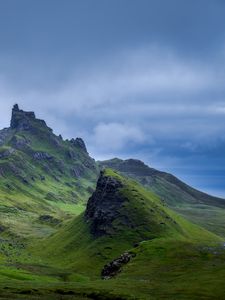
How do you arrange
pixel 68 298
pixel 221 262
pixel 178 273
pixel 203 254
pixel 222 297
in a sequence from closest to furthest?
1. pixel 222 297
2. pixel 68 298
3. pixel 178 273
4. pixel 221 262
5. pixel 203 254

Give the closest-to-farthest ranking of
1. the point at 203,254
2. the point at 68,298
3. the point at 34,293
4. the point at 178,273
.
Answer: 1. the point at 68,298
2. the point at 34,293
3. the point at 178,273
4. the point at 203,254

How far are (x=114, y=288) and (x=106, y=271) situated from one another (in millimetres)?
68688

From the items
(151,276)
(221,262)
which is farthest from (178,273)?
(221,262)

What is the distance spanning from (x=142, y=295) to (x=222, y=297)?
19507 mm

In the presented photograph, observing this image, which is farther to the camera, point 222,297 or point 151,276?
point 151,276

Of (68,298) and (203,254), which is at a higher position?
(203,254)

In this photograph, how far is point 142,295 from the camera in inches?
4525

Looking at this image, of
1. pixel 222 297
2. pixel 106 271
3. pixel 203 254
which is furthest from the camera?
pixel 106 271

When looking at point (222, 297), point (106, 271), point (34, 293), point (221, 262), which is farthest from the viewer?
point (106, 271)

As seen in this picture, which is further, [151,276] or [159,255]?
[159,255]

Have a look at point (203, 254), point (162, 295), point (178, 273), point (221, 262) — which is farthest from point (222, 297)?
point (203, 254)

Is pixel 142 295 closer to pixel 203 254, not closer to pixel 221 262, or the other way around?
pixel 221 262

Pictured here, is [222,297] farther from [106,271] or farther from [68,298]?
[106,271]

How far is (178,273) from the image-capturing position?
154625 millimetres
